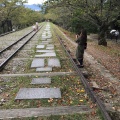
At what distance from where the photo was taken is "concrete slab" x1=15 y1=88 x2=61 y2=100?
6.27 m

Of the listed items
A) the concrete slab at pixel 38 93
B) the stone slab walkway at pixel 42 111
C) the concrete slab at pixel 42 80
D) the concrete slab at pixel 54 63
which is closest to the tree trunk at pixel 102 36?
the concrete slab at pixel 54 63

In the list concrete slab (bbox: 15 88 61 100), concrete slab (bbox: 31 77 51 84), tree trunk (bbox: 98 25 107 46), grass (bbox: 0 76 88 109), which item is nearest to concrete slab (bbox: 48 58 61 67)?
grass (bbox: 0 76 88 109)

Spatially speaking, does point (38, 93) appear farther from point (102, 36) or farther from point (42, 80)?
point (102, 36)

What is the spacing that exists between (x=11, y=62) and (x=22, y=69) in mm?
1678

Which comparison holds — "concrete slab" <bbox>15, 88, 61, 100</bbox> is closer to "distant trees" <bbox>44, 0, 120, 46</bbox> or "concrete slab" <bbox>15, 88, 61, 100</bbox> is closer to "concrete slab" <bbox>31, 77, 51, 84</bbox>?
"concrete slab" <bbox>31, 77, 51, 84</bbox>

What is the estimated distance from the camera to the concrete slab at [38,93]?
6.27 meters

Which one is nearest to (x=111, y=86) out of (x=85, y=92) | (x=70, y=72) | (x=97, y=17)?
(x=85, y=92)

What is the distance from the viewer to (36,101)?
5.97m

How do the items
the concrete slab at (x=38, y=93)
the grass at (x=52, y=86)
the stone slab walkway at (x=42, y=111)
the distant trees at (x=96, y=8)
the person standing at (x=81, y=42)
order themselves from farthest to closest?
the distant trees at (x=96, y=8), the person standing at (x=81, y=42), the concrete slab at (x=38, y=93), the grass at (x=52, y=86), the stone slab walkway at (x=42, y=111)

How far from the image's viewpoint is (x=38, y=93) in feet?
21.5

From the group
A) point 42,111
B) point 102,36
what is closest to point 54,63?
point 42,111

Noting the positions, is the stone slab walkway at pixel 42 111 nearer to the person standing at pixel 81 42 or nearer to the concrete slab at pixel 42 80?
the concrete slab at pixel 42 80

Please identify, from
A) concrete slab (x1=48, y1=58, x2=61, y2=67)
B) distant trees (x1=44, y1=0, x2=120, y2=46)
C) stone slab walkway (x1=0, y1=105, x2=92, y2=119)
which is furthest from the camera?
distant trees (x1=44, y1=0, x2=120, y2=46)

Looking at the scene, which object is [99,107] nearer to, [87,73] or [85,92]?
[85,92]
